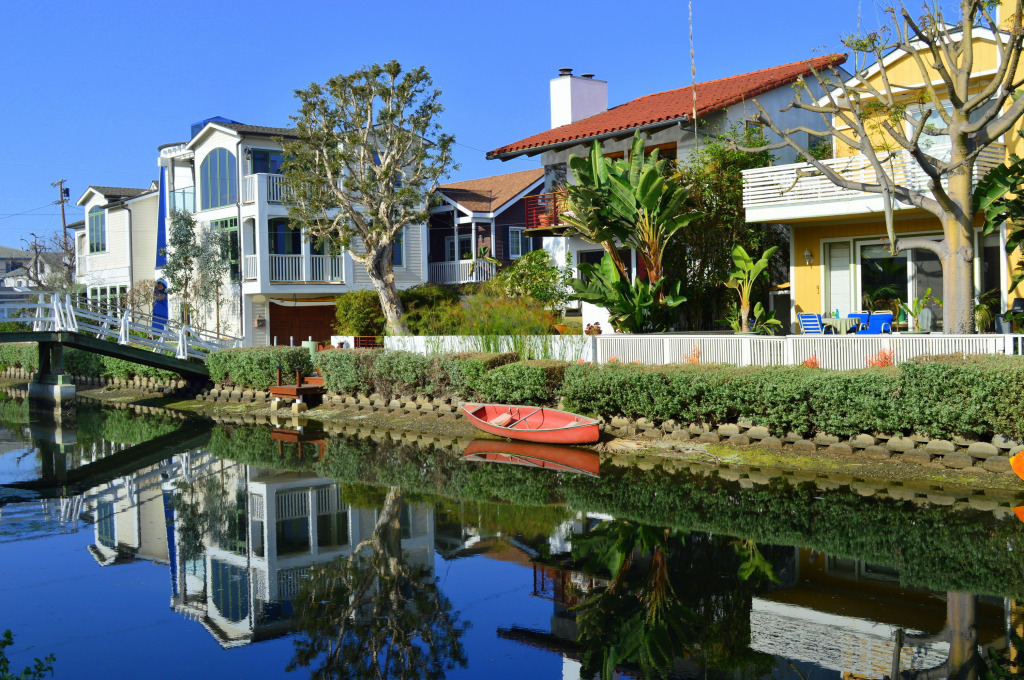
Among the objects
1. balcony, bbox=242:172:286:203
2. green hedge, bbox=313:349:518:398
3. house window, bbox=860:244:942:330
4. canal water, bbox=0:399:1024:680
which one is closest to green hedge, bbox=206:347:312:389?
green hedge, bbox=313:349:518:398

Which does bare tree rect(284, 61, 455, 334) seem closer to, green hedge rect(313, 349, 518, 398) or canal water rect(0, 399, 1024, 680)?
green hedge rect(313, 349, 518, 398)

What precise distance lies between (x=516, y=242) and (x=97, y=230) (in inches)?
908

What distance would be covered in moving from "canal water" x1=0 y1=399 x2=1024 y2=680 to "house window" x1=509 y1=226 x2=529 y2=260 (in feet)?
79.2

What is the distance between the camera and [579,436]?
20094 mm

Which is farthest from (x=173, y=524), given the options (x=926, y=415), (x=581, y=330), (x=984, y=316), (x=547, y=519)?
(x=984, y=316)

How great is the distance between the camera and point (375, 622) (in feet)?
32.3

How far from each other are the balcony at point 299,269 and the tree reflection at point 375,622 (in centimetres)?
2659

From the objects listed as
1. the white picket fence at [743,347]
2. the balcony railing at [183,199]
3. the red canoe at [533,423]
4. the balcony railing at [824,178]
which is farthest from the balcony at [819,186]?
the balcony railing at [183,199]

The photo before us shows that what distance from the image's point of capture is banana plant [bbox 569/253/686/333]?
22328mm

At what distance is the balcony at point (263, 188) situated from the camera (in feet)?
123

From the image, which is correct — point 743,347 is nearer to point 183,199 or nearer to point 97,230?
point 183,199

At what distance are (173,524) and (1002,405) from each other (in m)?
13.2

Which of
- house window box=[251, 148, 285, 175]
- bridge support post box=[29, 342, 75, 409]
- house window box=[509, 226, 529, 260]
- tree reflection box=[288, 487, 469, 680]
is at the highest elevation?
house window box=[251, 148, 285, 175]

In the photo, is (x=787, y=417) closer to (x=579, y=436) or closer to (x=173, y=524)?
(x=579, y=436)
